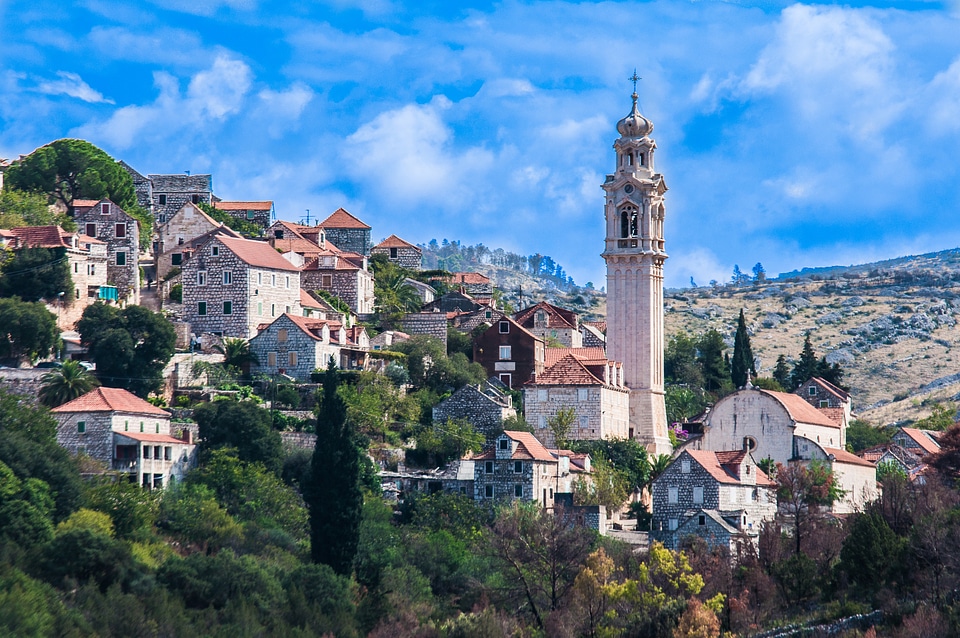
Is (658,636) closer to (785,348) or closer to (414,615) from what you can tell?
(414,615)

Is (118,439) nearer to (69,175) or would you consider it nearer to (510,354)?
(510,354)

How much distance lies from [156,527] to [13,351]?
49.4 feet

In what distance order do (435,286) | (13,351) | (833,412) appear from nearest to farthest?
(13,351), (833,412), (435,286)

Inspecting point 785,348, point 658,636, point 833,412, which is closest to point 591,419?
point 833,412

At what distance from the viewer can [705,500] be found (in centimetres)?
8175

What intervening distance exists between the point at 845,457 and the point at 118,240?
125 ft

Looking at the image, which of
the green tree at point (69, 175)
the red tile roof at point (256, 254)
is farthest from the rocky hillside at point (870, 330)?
the green tree at point (69, 175)

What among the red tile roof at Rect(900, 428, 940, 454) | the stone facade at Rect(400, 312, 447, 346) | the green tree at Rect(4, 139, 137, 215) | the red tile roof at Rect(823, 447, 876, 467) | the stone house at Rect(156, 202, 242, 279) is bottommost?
the red tile roof at Rect(823, 447, 876, 467)

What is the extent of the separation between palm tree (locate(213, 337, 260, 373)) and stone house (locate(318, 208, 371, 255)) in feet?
96.9

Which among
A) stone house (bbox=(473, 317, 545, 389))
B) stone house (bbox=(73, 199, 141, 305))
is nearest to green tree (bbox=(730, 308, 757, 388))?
stone house (bbox=(473, 317, 545, 389))

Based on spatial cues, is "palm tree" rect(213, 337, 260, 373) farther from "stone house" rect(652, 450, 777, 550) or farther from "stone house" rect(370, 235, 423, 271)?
"stone house" rect(370, 235, 423, 271)

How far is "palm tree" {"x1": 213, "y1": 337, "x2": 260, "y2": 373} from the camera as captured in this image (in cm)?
9175

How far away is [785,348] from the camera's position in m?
168

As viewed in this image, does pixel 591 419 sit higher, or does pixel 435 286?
pixel 435 286
